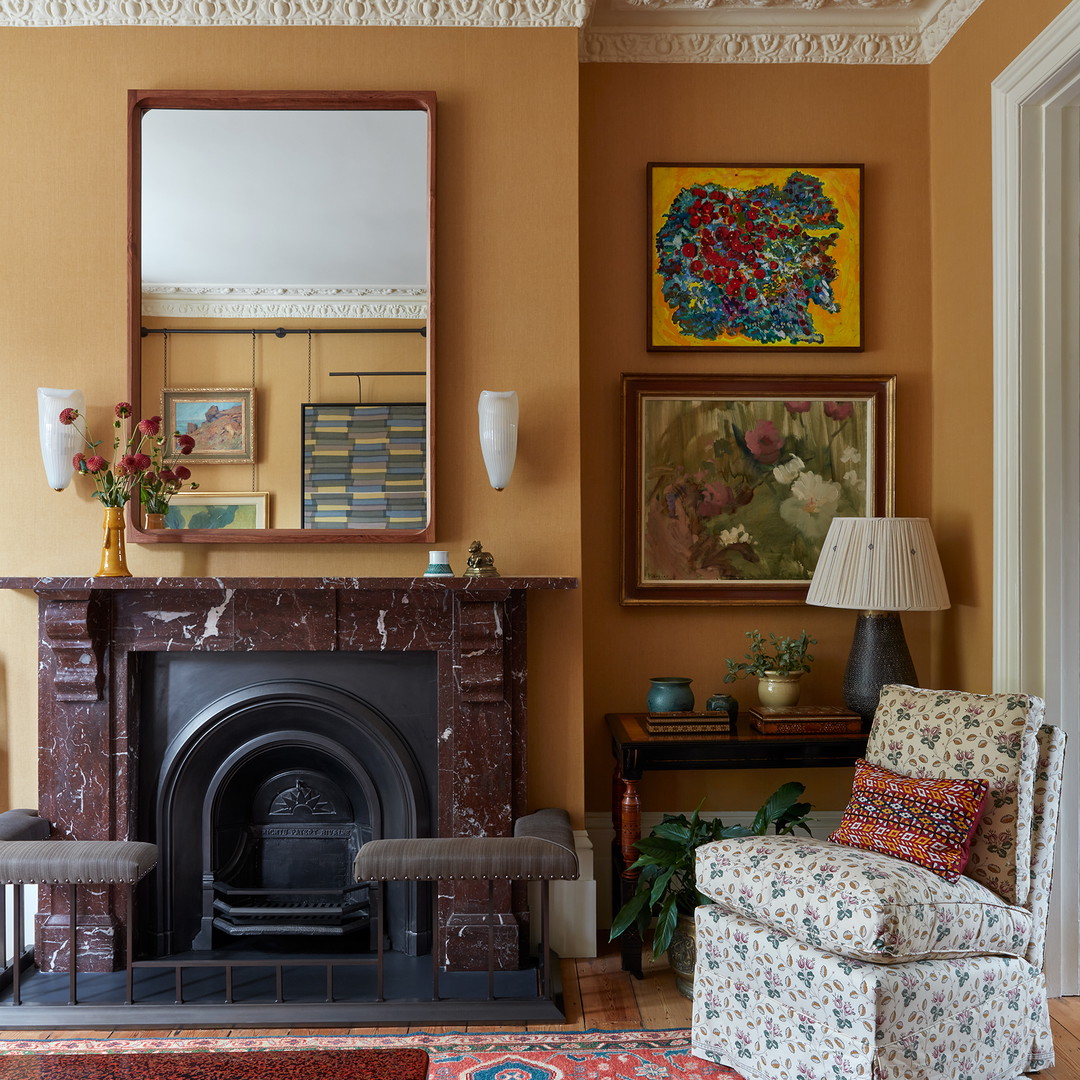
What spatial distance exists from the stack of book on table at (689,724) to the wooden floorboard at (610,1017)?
2.46 ft

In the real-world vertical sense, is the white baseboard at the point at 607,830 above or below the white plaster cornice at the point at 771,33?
below

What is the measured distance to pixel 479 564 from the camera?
9.18 feet

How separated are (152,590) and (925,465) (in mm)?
2685

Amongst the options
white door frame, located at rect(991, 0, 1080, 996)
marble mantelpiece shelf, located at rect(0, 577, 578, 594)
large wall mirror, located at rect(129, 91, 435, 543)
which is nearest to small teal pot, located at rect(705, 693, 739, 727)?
marble mantelpiece shelf, located at rect(0, 577, 578, 594)

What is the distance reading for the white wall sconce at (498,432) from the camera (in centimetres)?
284

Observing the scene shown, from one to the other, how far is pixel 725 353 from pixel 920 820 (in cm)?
175

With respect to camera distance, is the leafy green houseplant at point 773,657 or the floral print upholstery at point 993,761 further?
the leafy green houseplant at point 773,657

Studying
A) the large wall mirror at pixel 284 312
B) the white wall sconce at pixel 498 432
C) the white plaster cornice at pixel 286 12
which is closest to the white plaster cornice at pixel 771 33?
the white plaster cornice at pixel 286 12

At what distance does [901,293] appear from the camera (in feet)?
11.0

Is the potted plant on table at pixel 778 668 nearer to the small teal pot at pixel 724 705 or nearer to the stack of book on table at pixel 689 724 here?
the small teal pot at pixel 724 705

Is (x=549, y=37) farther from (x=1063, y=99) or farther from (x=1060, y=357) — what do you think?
(x=1060, y=357)

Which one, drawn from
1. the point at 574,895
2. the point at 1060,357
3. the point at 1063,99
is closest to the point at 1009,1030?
the point at 574,895

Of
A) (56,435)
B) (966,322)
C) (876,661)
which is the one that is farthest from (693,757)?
(56,435)

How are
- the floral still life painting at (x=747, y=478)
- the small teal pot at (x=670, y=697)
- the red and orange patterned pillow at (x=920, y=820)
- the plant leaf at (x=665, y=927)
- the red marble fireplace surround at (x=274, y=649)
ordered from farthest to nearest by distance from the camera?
the floral still life painting at (x=747, y=478) → the small teal pot at (x=670, y=697) → the red marble fireplace surround at (x=274, y=649) → the plant leaf at (x=665, y=927) → the red and orange patterned pillow at (x=920, y=820)
